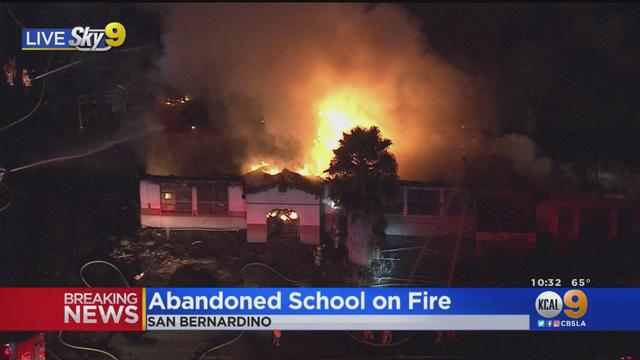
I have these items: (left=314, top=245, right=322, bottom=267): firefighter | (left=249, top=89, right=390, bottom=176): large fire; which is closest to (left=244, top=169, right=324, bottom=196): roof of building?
(left=314, top=245, right=322, bottom=267): firefighter

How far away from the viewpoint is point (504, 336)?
35.6 feet

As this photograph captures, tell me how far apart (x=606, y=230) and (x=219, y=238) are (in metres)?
11.9

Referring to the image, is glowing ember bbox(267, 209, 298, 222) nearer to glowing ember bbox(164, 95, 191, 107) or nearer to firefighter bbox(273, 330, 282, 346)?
firefighter bbox(273, 330, 282, 346)

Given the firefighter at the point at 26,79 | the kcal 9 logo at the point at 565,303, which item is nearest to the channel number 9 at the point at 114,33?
the firefighter at the point at 26,79

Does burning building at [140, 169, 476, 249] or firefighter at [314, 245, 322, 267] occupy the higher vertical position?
burning building at [140, 169, 476, 249]

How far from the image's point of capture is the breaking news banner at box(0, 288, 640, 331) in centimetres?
898

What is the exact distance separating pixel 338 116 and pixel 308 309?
413 inches

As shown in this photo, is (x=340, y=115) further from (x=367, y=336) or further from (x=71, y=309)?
(x=71, y=309)

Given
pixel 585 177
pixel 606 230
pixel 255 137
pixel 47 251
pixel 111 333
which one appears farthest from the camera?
pixel 255 137

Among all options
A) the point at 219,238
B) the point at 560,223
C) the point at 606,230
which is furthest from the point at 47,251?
the point at 606,230

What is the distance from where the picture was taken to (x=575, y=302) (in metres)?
9.07

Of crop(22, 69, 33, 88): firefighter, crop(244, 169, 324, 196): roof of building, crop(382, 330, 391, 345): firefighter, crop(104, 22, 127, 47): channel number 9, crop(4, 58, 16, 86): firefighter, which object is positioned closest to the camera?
crop(104, 22, 127, 47): channel number 9

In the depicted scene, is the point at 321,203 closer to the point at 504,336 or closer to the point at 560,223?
the point at 504,336

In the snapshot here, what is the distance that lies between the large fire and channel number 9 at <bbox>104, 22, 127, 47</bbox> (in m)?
8.37
